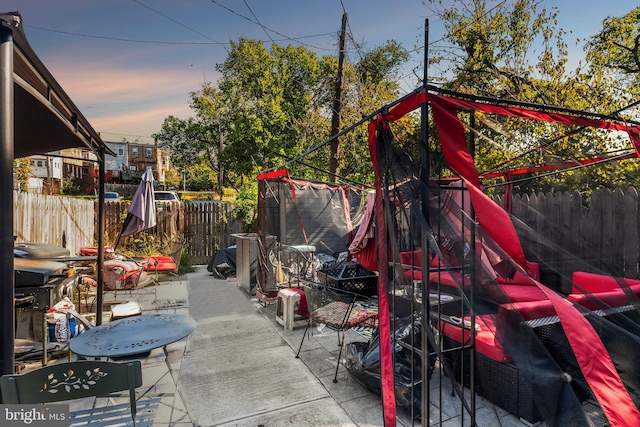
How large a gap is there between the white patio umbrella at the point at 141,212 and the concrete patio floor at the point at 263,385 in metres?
2.84

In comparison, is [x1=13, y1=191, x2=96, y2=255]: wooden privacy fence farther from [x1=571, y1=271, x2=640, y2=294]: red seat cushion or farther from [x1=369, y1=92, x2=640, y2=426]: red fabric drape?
[x1=571, y1=271, x2=640, y2=294]: red seat cushion

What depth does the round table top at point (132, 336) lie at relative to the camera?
2535mm

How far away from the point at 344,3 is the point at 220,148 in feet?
52.5

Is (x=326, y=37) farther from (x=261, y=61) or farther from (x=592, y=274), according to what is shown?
(x=261, y=61)

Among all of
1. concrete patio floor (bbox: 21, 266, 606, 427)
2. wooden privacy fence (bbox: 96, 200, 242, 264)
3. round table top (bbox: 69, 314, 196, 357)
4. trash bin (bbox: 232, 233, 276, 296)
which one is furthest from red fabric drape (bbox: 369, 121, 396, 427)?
wooden privacy fence (bbox: 96, 200, 242, 264)

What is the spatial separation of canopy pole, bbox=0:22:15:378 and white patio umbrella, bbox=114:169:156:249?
5630 mm

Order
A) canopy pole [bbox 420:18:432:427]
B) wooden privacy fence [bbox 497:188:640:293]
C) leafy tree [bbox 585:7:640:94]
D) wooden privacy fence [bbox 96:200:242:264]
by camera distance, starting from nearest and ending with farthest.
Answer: canopy pole [bbox 420:18:432:427] → wooden privacy fence [bbox 497:188:640:293] → leafy tree [bbox 585:7:640:94] → wooden privacy fence [bbox 96:200:242:264]

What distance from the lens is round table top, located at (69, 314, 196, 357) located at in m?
2.54

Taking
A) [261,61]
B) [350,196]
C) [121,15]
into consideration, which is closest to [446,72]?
[350,196]

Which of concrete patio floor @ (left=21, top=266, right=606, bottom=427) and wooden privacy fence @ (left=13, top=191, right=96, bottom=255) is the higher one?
wooden privacy fence @ (left=13, top=191, right=96, bottom=255)

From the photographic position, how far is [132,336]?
280 centimetres

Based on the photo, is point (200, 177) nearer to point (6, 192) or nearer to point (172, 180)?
point (172, 180)

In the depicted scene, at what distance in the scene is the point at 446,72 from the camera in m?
9.26

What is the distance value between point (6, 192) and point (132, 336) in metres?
1.55
